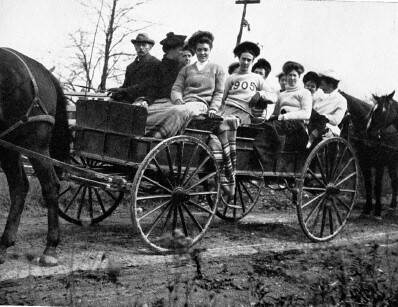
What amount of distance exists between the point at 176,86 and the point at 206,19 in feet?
3.24

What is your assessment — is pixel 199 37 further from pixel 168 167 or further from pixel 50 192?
pixel 50 192

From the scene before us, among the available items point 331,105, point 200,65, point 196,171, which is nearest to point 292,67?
point 331,105

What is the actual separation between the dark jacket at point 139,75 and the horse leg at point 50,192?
1197 millimetres

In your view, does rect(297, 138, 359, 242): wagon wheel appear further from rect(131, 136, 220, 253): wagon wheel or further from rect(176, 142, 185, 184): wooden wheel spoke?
rect(176, 142, 185, 184): wooden wheel spoke

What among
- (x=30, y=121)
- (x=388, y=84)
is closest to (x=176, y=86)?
(x=30, y=121)

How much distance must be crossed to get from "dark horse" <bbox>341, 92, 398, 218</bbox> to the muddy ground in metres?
1.29

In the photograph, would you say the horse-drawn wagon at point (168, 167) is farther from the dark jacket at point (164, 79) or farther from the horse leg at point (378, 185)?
the horse leg at point (378, 185)

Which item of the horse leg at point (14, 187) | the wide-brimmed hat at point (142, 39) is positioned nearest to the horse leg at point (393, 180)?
the wide-brimmed hat at point (142, 39)

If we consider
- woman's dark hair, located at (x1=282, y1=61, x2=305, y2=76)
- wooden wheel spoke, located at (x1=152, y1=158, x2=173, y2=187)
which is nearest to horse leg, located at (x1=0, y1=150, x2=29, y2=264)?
wooden wheel spoke, located at (x1=152, y1=158, x2=173, y2=187)

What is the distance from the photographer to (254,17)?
4.43m

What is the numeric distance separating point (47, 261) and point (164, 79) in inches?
88.1

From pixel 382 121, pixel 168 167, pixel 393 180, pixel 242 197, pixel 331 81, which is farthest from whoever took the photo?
pixel 242 197

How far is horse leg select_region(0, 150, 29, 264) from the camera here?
13.7 feet

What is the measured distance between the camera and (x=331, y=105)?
6.27 m
